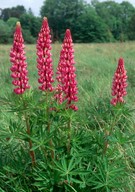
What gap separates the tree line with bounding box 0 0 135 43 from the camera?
51438mm

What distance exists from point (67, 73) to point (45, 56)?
0.21 meters

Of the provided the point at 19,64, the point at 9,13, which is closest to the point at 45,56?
the point at 19,64

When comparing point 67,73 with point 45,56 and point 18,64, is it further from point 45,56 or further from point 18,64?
point 18,64

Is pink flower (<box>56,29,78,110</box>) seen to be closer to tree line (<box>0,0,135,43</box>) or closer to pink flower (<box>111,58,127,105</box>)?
pink flower (<box>111,58,127,105</box>)

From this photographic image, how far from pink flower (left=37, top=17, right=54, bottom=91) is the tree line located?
37.9m

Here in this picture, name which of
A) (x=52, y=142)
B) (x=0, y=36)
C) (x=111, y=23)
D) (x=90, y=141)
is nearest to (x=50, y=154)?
(x=52, y=142)

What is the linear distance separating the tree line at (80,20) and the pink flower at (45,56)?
37.9 m

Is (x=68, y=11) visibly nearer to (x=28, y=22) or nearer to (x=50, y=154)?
(x=28, y=22)

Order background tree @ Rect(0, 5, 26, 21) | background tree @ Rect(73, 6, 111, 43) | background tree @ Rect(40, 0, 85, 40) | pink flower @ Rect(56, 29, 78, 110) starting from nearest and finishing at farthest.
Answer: pink flower @ Rect(56, 29, 78, 110) → background tree @ Rect(73, 6, 111, 43) → background tree @ Rect(40, 0, 85, 40) → background tree @ Rect(0, 5, 26, 21)

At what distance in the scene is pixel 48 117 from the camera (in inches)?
106

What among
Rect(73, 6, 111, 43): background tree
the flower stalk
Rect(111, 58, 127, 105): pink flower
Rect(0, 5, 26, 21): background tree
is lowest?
→ Rect(73, 6, 111, 43): background tree

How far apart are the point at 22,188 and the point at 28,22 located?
50.5m

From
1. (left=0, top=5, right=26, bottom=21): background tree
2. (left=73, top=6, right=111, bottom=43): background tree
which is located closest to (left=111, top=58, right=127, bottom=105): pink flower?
(left=73, top=6, right=111, bottom=43): background tree

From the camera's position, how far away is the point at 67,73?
108 inches
